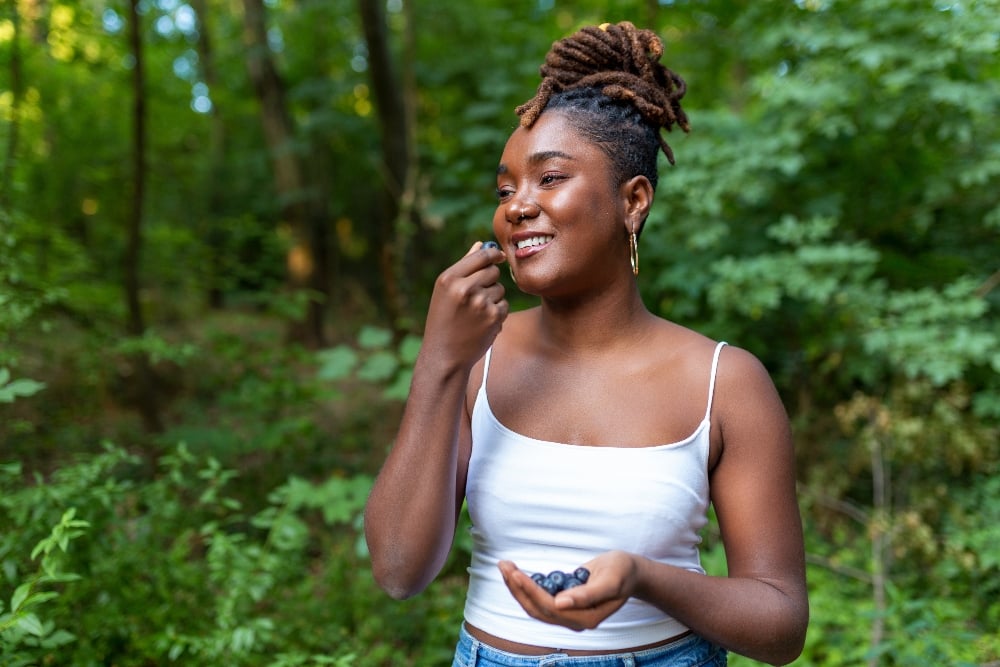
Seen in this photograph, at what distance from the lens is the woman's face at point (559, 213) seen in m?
1.46

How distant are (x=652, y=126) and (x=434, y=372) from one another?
0.71m

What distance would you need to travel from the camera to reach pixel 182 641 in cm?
246

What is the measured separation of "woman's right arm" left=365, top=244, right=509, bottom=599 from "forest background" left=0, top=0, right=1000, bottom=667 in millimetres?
868

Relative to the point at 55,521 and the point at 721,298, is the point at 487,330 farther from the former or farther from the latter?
the point at 721,298

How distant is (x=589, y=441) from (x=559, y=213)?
440mm

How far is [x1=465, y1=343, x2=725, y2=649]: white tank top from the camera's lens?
1.36 metres

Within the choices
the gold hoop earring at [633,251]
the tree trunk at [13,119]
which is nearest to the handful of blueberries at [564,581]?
the gold hoop earring at [633,251]

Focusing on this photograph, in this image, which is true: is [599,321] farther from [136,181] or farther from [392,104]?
[392,104]

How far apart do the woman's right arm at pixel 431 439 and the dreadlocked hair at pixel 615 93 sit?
0.38m

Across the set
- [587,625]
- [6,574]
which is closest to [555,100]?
[587,625]

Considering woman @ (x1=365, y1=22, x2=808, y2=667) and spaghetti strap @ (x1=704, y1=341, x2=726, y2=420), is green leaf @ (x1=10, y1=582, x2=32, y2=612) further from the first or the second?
spaghetti strap @ (x1=704, y1=341, x2=726, y2=420)

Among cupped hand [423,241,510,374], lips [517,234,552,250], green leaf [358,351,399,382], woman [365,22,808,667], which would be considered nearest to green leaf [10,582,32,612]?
woman [365,22,808,667]

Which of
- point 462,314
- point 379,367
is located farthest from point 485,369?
point 379,367

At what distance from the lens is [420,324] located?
500 centimetres
